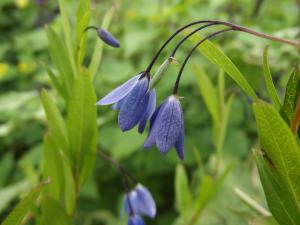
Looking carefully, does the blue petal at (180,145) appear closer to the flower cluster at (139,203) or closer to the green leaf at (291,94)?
the green leaf at (291,94)

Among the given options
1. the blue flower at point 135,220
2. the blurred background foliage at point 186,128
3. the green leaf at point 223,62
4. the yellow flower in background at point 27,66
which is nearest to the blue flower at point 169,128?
the green leaf at point 223,62

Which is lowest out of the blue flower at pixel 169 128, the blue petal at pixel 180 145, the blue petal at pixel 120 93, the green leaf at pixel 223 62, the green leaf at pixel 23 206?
the green leaf at pixel 23 206

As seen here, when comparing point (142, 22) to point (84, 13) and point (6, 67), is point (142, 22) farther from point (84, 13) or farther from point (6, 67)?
point (84, 13)

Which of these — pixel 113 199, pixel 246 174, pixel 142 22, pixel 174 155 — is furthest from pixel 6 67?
pixel 246 174

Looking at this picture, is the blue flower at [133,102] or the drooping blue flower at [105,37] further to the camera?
the drooping blue flower at [105,37]

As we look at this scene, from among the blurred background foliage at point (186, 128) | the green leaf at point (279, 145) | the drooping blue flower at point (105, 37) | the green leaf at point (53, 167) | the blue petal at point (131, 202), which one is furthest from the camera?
the blurred background foliage at point (186, 128)

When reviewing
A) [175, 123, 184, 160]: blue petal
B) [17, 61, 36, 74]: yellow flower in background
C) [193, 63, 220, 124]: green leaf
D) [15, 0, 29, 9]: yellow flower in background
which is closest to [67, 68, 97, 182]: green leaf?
[175, 123, 184, 160]: blue petal

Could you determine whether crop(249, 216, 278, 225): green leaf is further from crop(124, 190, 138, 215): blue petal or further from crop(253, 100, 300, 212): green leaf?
crop(124, 190, 138, 215): blue petal

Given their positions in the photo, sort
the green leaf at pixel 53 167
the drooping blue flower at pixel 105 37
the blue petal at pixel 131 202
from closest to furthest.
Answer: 1. the drooping blue flower at pixel 105 37
2. the green leaf at pixel 53 167
3. the blue petal at pixel 131 202
